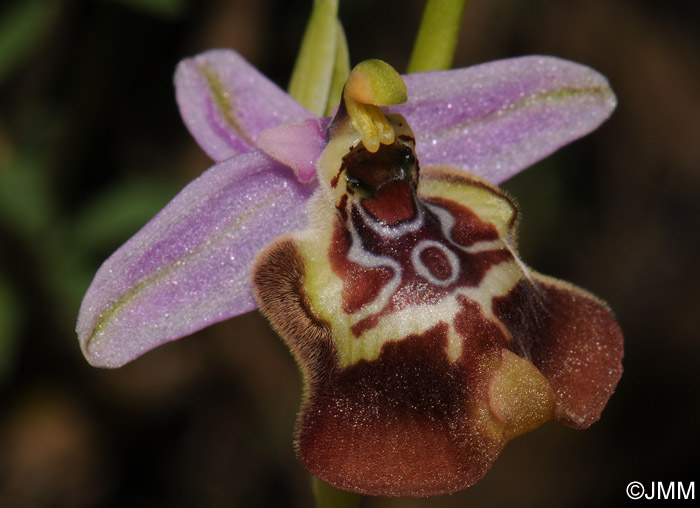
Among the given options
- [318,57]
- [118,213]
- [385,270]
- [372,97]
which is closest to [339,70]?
[318,57]

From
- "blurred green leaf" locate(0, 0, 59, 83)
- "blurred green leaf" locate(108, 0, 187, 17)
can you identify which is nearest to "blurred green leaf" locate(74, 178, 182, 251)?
"blurred green leaf" locate(0, 0, 59, 83)

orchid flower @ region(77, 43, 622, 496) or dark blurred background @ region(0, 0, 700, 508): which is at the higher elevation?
orchid flower @ region(77, 43, 622, 496)

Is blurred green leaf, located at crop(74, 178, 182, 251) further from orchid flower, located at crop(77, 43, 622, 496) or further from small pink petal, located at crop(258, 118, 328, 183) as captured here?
small pink petal, located at crop(258, 118, 328, 183)

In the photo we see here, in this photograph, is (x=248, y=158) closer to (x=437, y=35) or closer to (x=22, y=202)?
(x=437, y=35)

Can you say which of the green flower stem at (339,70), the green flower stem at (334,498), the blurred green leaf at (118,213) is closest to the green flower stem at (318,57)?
the green flower stem at (339,70)

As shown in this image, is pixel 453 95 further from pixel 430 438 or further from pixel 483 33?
pixel 483 33

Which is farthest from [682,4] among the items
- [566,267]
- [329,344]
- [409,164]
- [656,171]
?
[329,344]

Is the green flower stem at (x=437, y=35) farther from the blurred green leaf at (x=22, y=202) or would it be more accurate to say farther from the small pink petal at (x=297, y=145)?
the blurred green leaf at (x=22, y=202)

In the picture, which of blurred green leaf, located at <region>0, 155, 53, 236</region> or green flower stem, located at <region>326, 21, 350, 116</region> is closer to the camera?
green flower stem, located at <region>326, 21, 350, 116</region>
